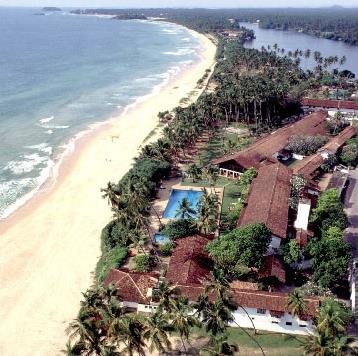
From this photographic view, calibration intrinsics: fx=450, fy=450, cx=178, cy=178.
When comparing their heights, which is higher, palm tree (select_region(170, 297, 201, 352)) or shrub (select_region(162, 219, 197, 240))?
palm tree (select_region(170, 297, 201, 352))

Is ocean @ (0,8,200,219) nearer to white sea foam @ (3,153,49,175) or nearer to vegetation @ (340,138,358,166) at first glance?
white sea foam @ (3,153,49,175)

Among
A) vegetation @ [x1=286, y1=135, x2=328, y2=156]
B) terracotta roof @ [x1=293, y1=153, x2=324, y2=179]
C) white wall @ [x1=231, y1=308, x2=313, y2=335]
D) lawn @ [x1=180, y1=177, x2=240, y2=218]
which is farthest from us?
vegetation @ [x1=286, y1=135, x2=328, y2=156]

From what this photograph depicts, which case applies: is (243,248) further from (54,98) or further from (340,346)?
(54,98)

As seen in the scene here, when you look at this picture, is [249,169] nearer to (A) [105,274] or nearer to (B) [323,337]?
(A) [105,274]

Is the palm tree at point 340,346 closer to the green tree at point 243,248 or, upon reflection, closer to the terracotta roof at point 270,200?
the green tree at point 243,248

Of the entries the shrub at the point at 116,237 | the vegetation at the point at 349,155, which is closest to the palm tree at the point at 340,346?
the shrub at the point at 116,237

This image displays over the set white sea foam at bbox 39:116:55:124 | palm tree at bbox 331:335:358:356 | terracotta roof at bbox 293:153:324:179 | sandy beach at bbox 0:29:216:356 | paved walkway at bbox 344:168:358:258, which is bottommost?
sandy beach at bbox 0:29:216:356

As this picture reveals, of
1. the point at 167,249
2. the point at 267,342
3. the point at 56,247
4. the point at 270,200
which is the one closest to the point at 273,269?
the point at 267,342

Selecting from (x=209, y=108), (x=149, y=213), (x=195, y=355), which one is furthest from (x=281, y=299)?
(x=209, y=108)

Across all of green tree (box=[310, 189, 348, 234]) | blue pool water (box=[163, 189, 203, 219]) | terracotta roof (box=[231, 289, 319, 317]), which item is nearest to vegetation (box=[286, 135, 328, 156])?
blue pool water (box=[163, 189, 203, 219])
